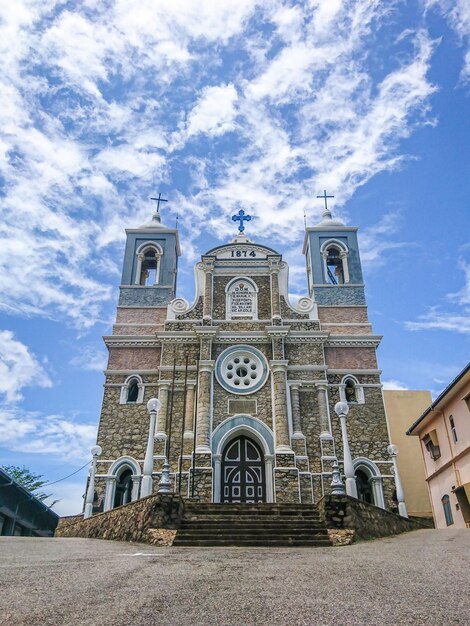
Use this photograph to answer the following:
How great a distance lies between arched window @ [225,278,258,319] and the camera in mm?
20812

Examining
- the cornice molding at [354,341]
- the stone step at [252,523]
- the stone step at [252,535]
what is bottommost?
the stone step at [252,535]

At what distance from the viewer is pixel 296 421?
60.1 feet

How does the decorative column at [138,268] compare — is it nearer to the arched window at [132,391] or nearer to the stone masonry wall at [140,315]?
the stone masonry wall at [140,315]

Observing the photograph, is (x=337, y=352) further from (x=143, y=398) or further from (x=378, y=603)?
(x=378, y=603)

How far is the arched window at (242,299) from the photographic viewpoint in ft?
68.3

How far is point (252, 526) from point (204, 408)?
7047 mm

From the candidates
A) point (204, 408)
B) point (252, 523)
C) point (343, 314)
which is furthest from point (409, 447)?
point (252, 523)

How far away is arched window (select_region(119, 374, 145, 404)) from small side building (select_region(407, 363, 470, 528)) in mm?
11015

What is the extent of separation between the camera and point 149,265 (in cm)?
2389

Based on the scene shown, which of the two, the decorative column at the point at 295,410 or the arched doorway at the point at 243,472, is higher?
the decorative column at the point at 295,410

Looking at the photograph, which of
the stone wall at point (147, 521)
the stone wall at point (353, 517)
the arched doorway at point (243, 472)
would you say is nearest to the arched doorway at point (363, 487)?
the arched doorway at point (243, 472)

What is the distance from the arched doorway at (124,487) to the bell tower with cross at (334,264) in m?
10.3

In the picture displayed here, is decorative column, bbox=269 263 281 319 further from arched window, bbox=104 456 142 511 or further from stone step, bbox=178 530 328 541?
stone step, bbox=178 530 328 541

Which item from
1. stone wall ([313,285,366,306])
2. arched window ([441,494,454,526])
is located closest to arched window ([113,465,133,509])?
stone wall ([313,285,366,306])
